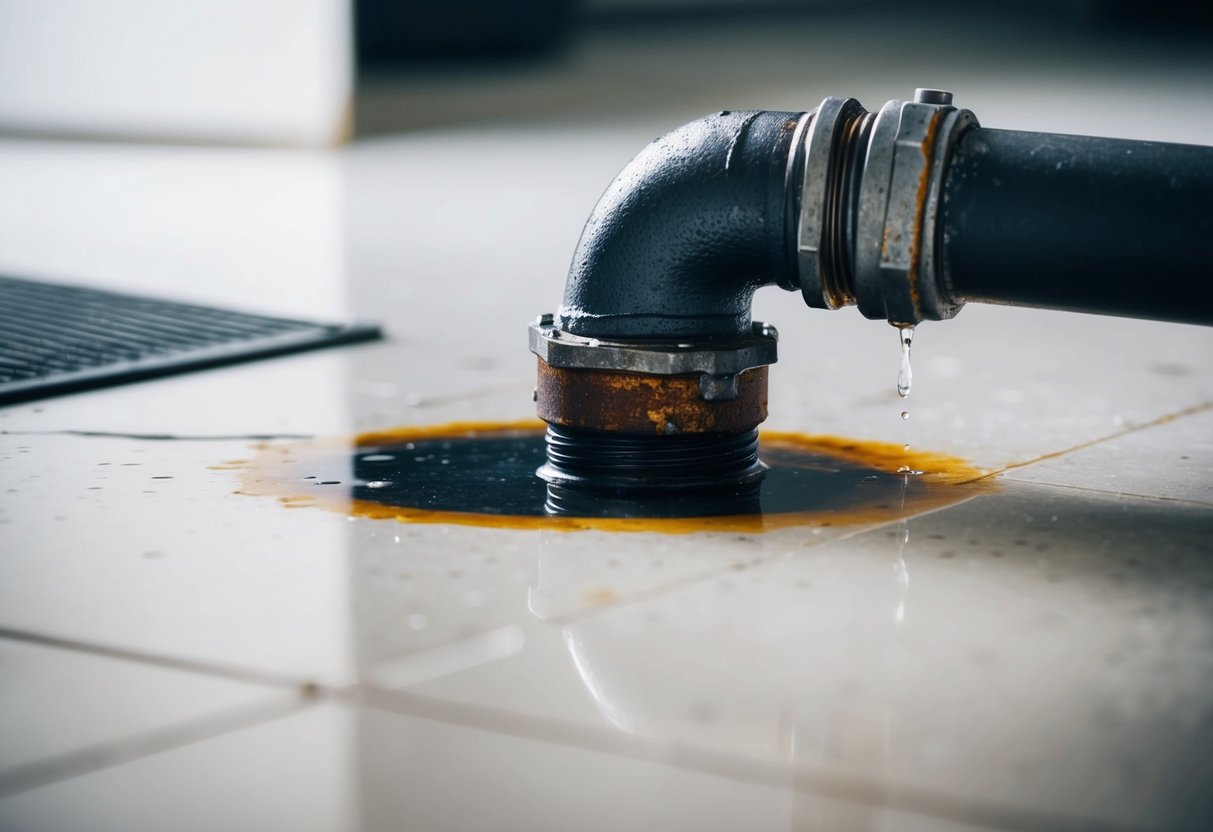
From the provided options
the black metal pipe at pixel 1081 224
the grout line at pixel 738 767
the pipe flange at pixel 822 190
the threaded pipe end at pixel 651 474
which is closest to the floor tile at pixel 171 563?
the grout line at pixel 738 767

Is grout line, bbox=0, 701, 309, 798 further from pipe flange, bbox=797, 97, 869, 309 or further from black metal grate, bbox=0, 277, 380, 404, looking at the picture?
black metal grate, bbox=0, 277, 380, 404

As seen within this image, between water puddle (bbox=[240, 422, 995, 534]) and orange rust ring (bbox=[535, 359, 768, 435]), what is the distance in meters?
0.10

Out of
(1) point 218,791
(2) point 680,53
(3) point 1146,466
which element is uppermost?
(2) point 680,53

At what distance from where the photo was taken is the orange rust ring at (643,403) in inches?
75.7

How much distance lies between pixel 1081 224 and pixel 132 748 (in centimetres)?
106

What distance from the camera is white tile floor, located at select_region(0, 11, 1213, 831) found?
1.19 m

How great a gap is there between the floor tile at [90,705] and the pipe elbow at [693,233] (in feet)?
2.38

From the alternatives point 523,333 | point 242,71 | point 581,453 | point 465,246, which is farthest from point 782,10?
point 581,453

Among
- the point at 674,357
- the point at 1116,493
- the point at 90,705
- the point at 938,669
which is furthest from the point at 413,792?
the point at 1116,493

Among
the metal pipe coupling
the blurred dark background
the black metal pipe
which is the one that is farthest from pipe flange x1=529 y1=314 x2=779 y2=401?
the blurred dark background

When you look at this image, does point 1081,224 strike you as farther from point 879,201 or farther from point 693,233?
point 693,233

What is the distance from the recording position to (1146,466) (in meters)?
2.13

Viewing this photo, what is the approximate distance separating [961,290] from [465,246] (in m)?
2.57

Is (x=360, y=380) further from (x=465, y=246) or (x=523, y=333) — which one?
(x=465, y=246)
